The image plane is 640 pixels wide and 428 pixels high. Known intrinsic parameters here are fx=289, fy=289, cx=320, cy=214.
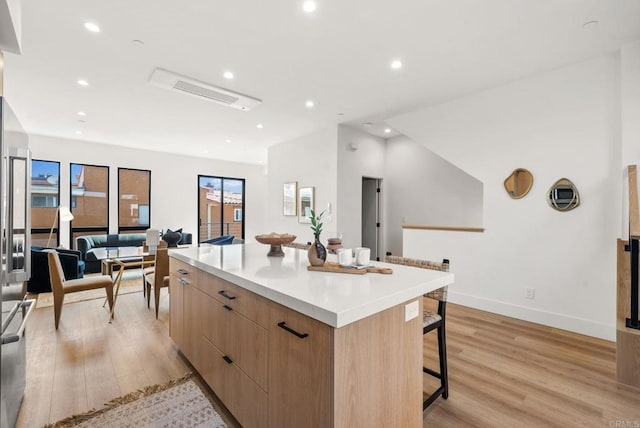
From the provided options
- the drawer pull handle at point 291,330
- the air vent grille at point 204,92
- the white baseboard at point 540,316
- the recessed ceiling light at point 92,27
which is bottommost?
the white baseboard at point 540,316

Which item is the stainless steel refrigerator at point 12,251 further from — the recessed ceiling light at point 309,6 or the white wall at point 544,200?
the white wall at point 544,200

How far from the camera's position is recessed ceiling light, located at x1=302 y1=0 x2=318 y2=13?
220cm

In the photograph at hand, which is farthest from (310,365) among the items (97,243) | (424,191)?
(97,243)

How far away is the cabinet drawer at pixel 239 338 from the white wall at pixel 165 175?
22.2ft

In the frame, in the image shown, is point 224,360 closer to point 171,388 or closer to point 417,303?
point 171,388

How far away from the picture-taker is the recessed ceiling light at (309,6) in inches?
86.7

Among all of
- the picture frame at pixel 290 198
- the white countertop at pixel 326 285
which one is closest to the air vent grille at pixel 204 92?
the picture frame at pixel 290 198

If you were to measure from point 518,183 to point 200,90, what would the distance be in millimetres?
4083

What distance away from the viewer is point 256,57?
9.88ft

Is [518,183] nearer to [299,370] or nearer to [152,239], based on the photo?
[299,370]

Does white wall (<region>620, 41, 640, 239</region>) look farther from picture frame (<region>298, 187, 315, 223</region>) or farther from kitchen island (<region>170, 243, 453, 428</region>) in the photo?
picture frame (<region>298, 187, 315, 223</region>)

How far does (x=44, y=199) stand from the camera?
623cm

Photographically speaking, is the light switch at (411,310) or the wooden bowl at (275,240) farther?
the wooden bowl at (275,240)

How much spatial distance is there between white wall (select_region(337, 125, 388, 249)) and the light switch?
3697 millimetres
